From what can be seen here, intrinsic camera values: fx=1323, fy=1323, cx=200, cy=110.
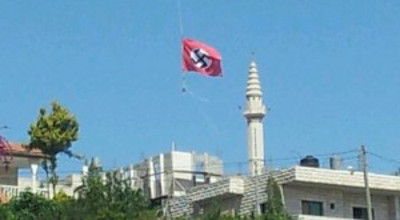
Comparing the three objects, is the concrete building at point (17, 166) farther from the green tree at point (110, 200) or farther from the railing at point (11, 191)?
the green tree at point (110, 200)

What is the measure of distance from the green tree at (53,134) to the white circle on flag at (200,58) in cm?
645

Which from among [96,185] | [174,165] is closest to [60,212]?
[96,185]

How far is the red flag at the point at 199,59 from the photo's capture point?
2439 inches

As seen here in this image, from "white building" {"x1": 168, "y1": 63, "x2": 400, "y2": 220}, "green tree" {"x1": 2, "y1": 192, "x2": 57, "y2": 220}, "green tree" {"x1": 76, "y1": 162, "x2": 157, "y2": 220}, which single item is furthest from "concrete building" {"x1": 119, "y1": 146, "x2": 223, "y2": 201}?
"green tree" {"x1": 76, "y1": 162, "x2": 157, "y2": 220}

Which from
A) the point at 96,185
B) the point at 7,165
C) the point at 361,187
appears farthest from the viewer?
the point at 7,165

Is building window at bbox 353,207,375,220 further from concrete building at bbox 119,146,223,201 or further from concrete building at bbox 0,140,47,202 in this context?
concrete building at bbox 0,140,47,202

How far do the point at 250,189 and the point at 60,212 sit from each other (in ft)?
52.3

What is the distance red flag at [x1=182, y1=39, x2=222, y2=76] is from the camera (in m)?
61.9

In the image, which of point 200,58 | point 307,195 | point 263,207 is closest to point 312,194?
point 307,195

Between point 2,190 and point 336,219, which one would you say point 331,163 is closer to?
point 336,219

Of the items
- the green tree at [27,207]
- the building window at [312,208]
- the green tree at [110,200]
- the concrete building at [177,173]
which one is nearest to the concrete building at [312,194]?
the building window at [312,208]

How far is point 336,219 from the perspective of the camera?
60094 millimetres

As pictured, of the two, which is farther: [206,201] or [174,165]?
[174,165]

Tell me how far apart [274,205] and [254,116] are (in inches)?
971
